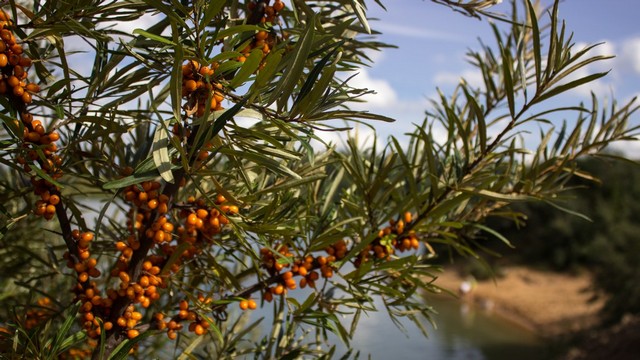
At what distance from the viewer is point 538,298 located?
318 inches

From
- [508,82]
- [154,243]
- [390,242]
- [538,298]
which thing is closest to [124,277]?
[154,243]

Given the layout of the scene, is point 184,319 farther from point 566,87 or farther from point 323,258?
point 566,87

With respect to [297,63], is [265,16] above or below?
above

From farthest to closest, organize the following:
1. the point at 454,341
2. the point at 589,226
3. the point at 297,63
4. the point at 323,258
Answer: the point at 589,226 < the point at 454,341 < the point at 323,258 < the point at 297,63

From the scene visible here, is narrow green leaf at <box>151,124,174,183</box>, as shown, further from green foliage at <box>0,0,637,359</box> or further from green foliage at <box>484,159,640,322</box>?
green foliage at <box>484,159,640,322</box>

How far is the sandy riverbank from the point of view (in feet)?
23.3

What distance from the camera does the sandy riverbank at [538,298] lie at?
711 cm

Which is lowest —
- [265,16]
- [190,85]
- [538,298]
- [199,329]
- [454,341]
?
[199,329]

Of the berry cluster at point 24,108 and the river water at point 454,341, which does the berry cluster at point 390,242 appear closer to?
the berry cluster at point 24,108

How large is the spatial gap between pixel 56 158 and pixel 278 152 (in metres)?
0.18

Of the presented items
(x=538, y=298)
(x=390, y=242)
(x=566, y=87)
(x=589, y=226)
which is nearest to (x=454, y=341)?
(x=538, y=298)

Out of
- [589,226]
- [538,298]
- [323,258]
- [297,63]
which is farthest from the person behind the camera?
[589,226]

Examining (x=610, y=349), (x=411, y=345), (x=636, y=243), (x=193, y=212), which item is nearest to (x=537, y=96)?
(x=193, y=212)

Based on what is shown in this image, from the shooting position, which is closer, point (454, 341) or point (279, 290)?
point (279, 290)
